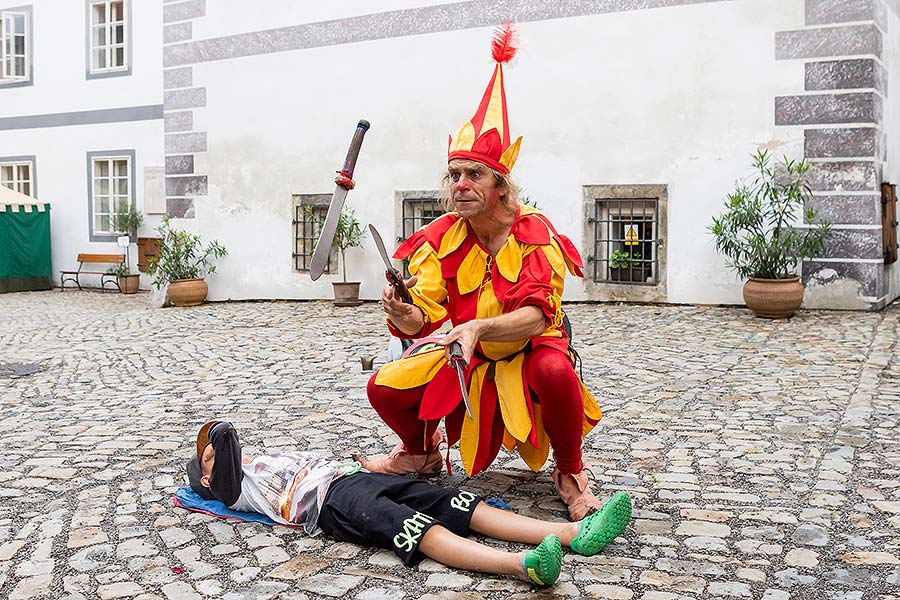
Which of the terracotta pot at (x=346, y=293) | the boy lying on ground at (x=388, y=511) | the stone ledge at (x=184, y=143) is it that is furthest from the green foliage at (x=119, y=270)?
the boy lying on ground at (x=388, y=511)

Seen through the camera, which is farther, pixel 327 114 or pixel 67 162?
pixel 67 162

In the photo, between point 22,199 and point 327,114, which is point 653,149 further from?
point 22,199

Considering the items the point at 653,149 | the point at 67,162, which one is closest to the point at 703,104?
the point at 653,149

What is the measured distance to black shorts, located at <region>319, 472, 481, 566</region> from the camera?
3.19 metres

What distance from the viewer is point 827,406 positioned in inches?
221

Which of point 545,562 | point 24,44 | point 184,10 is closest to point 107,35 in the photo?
point 24,44

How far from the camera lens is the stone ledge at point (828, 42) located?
30.6 feet

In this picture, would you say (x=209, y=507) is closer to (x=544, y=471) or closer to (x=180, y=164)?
(x=544, y=471)

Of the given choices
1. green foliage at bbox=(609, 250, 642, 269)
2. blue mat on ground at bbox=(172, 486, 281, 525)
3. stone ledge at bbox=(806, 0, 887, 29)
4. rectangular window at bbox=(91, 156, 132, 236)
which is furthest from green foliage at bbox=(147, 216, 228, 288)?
blue mat on ground at bbox=(172, 486, 281, 525)

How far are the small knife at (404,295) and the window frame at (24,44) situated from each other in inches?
667

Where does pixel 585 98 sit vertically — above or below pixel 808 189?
above

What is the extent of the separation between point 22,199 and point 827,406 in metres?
15.5

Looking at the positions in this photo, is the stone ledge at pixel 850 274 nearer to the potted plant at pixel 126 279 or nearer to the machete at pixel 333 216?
the machete at pixel 333 216

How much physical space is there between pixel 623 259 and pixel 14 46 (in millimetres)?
13399
